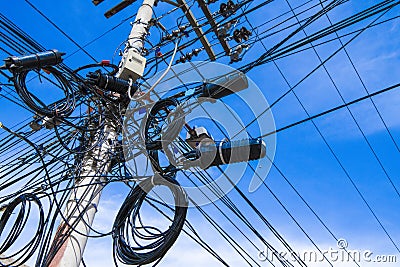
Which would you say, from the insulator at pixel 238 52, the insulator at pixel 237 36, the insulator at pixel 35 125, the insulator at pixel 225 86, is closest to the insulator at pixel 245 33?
the insulator at pixel 237 36

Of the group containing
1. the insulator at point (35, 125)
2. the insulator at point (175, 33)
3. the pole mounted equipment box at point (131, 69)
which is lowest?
the insulator at point (35, 125)

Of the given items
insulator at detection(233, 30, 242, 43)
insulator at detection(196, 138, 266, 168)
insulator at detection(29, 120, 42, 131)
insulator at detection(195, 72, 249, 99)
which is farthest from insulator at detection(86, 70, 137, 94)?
insulator at detection(233, 30, 242, 43)

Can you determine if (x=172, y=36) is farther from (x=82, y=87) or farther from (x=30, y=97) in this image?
(x=30, y=97)

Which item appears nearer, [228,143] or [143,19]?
[228,143]

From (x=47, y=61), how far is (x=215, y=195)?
2.08 metres

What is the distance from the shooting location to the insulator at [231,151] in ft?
9.05

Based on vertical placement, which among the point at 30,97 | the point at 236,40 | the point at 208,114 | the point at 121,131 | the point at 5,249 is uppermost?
the point at 236,40

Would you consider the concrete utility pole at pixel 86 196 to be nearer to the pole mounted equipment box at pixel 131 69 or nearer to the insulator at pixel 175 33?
the pole mounted equipment box at pixel 131 69

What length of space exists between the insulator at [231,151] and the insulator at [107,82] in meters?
0.96

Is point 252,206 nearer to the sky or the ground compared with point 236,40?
nearer to the ground

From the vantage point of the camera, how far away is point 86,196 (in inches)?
124

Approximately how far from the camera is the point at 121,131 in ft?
11.4

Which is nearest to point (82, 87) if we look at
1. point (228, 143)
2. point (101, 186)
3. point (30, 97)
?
point (30, 97)

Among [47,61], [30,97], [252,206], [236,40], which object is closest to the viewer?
[47,61]
